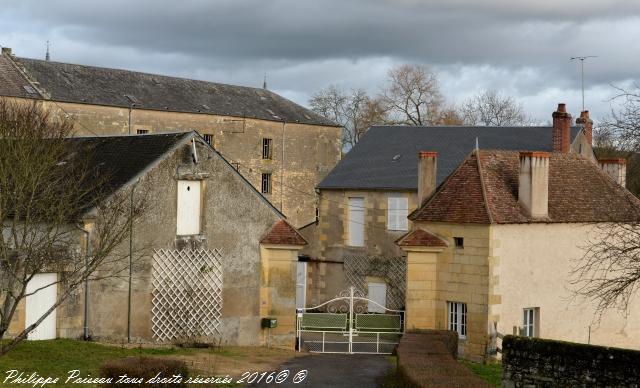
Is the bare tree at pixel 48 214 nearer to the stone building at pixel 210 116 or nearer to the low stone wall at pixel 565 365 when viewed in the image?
the low stone wall at pixel 565 365

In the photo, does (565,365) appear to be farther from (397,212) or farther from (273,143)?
(273,143)

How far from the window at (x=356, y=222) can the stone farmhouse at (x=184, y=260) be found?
9119mm

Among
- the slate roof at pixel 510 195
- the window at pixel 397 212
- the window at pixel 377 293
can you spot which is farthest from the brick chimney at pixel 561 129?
the window at pixel 377 293

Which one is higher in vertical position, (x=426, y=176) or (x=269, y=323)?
(x=426, y=176)

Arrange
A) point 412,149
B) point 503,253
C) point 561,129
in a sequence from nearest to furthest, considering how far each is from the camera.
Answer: point 503,253
point 561,129
point 412,149

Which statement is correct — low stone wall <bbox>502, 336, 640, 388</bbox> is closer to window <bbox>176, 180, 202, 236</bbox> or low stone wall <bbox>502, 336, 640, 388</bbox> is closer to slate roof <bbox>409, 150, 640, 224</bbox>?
slate roof <bbox>409, 150, 640, 224</bbox>

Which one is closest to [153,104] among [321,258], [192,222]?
[321,258]

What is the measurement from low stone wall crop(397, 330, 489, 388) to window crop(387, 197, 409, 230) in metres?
10.5

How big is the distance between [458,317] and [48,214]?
11511mm

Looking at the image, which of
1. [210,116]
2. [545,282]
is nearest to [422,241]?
[545,282]

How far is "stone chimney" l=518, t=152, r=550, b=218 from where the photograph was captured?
985 inches

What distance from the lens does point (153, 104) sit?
4788cm

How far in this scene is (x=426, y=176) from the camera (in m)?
27.0

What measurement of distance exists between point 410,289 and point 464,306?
1.49 metres
